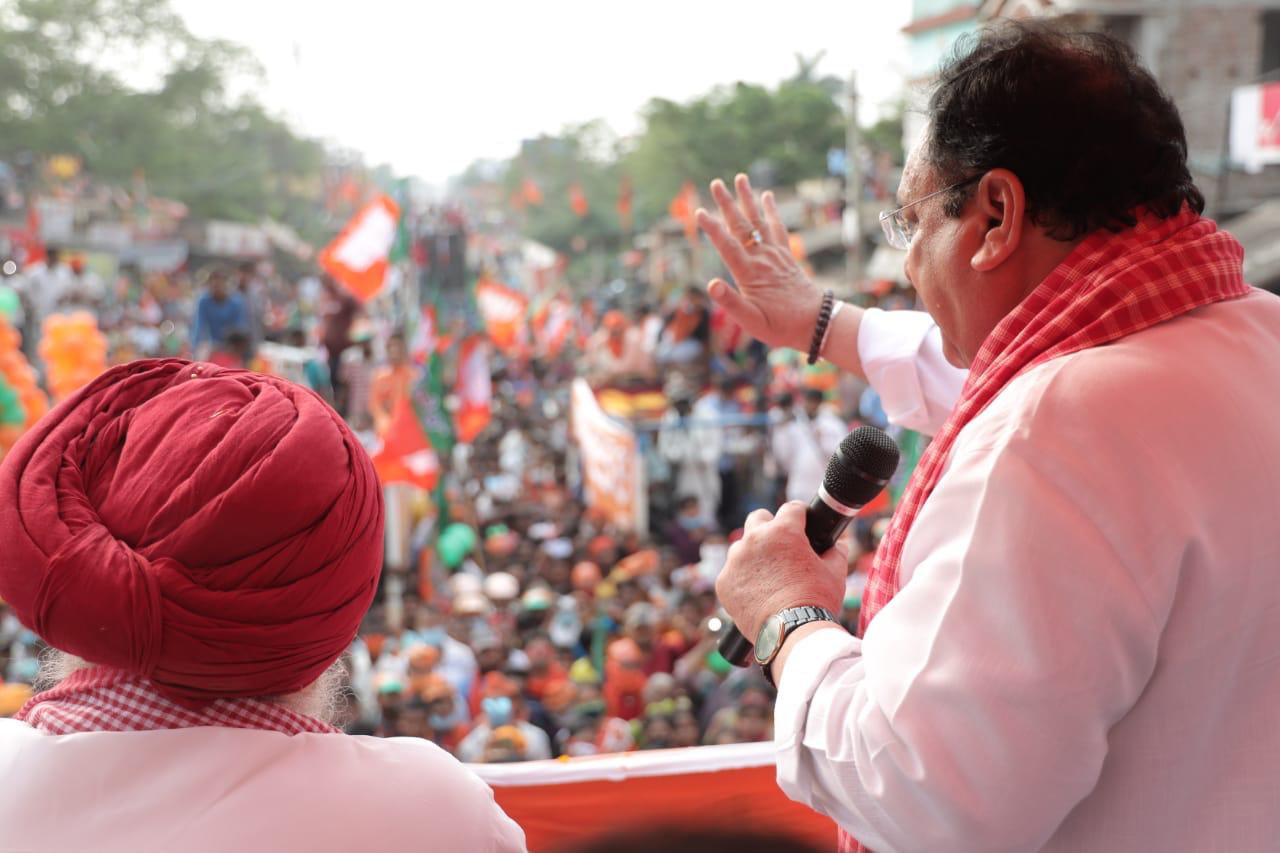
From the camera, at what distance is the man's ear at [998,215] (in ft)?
3.45

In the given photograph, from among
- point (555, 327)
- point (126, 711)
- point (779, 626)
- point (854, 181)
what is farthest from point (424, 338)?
point (555, 327)

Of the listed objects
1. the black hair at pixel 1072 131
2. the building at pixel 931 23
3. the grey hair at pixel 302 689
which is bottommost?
the building at pixel 931 23

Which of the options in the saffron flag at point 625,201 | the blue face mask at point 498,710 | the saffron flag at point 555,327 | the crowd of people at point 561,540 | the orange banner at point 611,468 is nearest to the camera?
the blue face mask at point 498,710

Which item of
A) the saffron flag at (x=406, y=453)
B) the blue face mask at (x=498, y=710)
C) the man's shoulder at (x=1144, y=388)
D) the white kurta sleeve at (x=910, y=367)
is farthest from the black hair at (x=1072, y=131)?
the saffron flag at (x=406, y=453)

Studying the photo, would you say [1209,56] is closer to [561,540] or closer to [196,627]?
[561,540]

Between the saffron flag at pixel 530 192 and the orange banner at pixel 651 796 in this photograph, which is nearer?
the orange banner at pixel 651 796

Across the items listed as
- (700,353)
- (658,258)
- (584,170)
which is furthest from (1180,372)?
(584,170)

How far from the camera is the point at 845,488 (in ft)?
4.11

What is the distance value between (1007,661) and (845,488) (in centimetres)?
38

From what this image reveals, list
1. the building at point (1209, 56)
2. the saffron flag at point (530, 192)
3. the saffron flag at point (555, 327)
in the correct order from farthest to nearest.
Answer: the saffron flag at point (530, 192) → the saffron flag at point (555, 327) → the building at point (1209, 56)

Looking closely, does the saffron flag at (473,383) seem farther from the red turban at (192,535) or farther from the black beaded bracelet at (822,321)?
the red turban at (192,535)

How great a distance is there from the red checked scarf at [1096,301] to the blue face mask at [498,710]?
4.14 meters

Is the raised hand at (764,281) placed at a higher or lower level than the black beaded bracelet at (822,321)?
higher

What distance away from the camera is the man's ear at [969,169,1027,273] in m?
1.05
